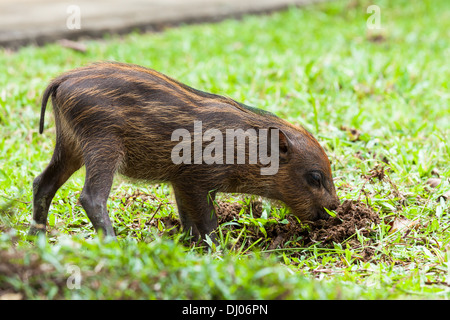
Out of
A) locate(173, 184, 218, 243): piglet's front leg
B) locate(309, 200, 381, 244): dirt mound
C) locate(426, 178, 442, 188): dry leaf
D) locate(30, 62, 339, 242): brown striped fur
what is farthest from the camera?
locate(426, 178, 442, 188): dry leaf

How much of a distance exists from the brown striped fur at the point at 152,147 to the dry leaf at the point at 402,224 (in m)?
0.47

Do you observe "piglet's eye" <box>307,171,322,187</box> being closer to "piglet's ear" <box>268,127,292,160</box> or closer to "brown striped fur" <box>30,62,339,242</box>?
"brown striped fur" <box>30,62,339,242</box>

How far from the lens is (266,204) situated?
5168mm

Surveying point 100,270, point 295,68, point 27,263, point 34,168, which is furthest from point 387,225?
point 295,68

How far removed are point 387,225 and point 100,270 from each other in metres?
2.41

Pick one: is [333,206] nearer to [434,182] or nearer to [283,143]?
[283,143]

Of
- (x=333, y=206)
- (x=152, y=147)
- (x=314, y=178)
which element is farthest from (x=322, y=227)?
(x=152, y=147)

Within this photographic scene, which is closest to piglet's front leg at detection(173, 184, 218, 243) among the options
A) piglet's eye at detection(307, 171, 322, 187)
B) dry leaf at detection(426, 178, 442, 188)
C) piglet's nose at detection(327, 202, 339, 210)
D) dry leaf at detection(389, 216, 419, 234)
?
piglet's eye at detection(307, 171, 322, 187)

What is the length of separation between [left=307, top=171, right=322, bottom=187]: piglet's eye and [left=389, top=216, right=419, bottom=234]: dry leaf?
645mm

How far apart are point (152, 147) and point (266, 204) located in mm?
1188

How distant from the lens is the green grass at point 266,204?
3.13 m

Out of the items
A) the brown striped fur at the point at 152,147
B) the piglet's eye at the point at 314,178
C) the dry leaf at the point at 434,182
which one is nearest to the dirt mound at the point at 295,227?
the brown striped fur at the point at 152,147

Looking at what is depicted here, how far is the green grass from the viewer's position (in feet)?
10.3

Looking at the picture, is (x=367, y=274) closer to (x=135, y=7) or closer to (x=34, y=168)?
(x=34, y=168)
